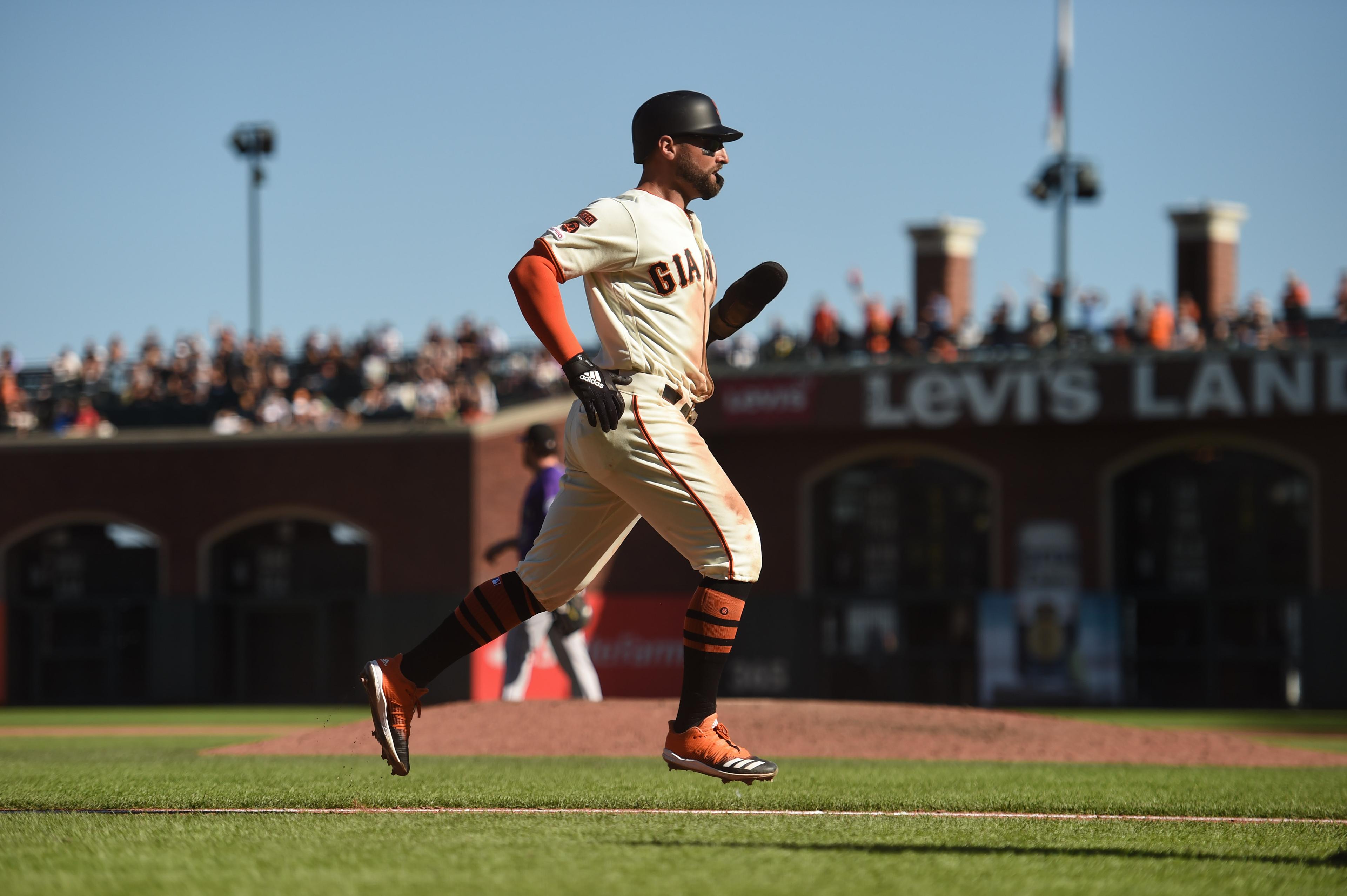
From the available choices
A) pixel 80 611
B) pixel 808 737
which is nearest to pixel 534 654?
pixel 808 737

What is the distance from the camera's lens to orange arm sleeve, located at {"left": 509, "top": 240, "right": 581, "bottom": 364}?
5285mm

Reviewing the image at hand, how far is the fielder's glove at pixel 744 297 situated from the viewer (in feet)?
19.2

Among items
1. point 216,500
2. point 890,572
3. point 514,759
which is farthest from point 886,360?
point 514,759

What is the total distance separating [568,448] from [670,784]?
85.5 inches

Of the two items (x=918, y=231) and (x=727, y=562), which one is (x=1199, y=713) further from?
(x=727, y=562)

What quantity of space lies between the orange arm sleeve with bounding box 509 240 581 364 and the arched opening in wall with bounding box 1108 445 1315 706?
20.8 meters

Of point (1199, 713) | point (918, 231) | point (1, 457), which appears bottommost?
point (1199, 713)

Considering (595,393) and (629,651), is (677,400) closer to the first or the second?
(595,393)

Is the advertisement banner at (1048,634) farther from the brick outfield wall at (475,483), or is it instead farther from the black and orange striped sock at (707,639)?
the black and orange striped sock at (707,639)

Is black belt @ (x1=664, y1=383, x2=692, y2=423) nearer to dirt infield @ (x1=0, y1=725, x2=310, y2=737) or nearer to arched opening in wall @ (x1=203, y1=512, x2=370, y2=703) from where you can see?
dirt infield @ (x1=0, y1=725, x2=310, y2=737)

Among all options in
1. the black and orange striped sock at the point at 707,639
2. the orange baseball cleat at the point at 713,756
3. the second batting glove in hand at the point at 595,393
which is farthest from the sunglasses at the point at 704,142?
the orange baseball cleat at the point at 713,756

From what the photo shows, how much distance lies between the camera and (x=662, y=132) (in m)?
5.69

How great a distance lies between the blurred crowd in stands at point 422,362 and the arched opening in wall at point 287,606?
1853 millimetres

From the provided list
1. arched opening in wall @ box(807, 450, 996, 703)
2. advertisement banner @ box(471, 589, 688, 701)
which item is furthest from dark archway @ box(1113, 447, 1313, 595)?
advertisement banner @ box(471, 589, 688, 701)
